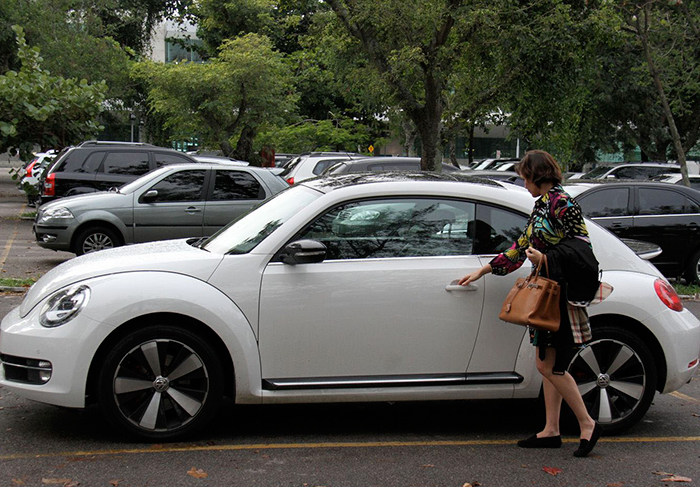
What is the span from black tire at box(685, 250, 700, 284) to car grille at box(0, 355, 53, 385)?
10.6 metres

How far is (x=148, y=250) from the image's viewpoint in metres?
5.48

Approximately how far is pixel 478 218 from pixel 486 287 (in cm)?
47

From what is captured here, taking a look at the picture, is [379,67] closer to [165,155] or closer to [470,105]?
[470,105]

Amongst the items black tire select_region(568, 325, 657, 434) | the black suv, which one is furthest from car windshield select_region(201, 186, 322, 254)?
the black suv

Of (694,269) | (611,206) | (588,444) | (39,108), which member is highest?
(39,108)

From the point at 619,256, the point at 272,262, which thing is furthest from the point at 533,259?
the point at 272,262

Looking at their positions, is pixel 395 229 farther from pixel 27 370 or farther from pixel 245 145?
pixel 245 145

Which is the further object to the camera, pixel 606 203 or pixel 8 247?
pixel 8 247

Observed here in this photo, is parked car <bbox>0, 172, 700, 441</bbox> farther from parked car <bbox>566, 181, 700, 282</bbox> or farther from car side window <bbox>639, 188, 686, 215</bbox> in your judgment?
car side window <bbox>639, 188, 686, 215</bbox>

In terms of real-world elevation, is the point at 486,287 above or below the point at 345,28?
below

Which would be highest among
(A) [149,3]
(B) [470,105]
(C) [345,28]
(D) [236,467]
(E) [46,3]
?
(A) [149,3]

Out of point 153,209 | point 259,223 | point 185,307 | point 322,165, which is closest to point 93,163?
point 153,209

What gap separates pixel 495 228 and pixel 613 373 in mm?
1180

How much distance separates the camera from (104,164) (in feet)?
55.5
